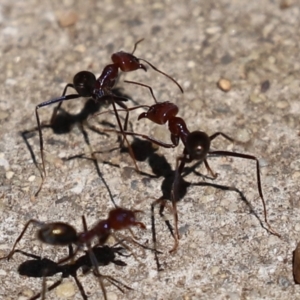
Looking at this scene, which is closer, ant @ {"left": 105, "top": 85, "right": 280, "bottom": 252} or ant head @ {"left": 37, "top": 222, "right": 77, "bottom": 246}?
ant head @ {"left": 37, "top": 222, "right": 77, "bottom": 246}

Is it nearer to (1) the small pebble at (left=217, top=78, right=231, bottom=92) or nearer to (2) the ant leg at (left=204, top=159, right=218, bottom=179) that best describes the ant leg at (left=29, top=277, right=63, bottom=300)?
(2) the ant leg at (left=204, top=159, right=218, bottom=179)

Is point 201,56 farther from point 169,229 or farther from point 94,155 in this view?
point 169,229

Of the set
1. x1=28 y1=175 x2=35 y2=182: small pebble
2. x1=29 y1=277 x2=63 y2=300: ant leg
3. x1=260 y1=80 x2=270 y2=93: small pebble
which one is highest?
x1=260 y1=80 x2=270 y2=93: small pebble

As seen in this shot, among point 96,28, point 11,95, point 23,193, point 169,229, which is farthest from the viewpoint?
point 96,28

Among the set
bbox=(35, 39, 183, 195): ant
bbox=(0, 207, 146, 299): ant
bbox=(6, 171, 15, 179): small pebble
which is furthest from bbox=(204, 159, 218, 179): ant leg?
bbox=(6, 171, 15, 179): small pebble

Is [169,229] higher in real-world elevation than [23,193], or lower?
lower

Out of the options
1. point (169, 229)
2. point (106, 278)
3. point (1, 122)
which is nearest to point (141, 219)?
point (169, 229)

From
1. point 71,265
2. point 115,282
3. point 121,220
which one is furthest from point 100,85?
point 115,282
